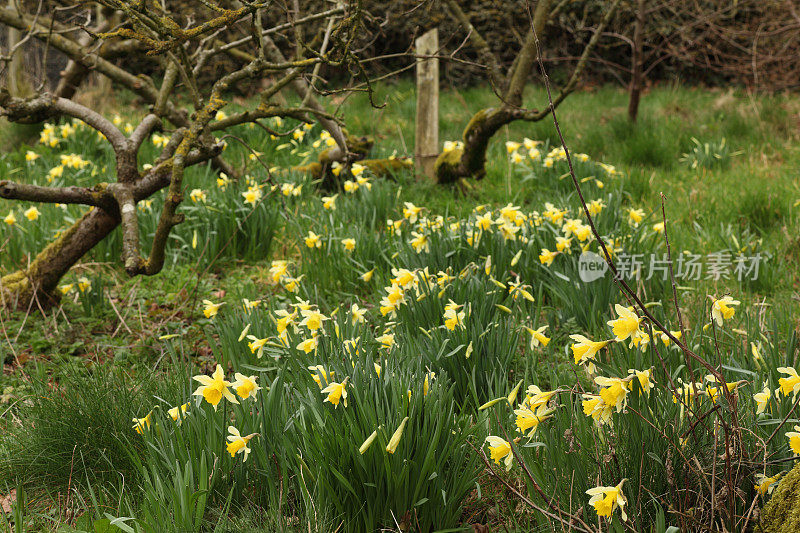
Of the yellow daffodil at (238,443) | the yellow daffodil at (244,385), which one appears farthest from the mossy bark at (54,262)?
the yellow daffodil at (238,443)

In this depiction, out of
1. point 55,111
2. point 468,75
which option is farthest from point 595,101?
point 55,111

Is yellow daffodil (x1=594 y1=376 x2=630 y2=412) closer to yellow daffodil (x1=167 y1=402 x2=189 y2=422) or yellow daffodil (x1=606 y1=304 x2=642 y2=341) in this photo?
yellow daffodil (x1=606 y1=304 x2=642 y2=341)

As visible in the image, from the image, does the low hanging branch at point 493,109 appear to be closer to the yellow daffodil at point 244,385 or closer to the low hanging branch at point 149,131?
the low hanging branch at point 149,131

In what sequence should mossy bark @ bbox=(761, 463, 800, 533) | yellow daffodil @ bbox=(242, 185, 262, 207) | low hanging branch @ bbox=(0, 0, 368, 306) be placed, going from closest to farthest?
mossy bark @ bbox=(761, 463, 800, 533), low hanging branch @ bbox=(0, 0, 368, 306), yellow daffodil @ bbox=(242, 185, 262, 207)

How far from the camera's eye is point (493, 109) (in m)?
4.62

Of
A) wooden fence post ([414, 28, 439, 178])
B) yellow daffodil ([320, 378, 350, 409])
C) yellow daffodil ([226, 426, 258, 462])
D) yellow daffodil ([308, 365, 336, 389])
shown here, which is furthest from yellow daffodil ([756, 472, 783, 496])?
wooden fence post ([414, 28, 439, 178])

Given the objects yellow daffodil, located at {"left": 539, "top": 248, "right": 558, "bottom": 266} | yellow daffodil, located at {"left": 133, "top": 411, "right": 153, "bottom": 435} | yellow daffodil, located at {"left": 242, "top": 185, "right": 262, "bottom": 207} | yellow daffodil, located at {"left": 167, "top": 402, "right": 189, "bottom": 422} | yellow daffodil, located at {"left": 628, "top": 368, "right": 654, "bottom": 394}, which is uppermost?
yellow daffodil, located at {"left": 242, "top": 185, "right": 262, "bottom": 207}

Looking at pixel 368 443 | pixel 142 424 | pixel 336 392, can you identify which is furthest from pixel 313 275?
pixel 368 443

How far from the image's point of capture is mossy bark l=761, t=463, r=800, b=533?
1368 mm

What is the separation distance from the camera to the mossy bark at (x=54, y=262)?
3.14 metres

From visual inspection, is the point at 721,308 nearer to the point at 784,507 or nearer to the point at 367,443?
the point at 784,507

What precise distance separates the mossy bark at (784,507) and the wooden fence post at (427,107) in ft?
13.3

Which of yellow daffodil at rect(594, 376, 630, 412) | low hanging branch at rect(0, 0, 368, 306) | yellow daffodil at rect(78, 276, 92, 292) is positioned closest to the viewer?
yellow daffodil at rect(594, 376, 630, 412)

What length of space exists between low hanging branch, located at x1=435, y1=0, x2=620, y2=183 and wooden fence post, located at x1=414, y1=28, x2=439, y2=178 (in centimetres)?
26
